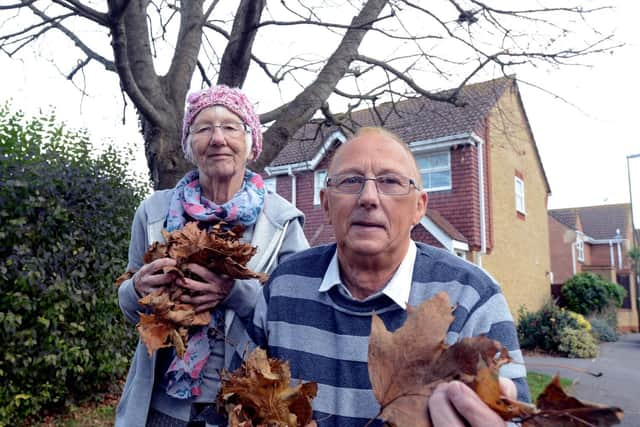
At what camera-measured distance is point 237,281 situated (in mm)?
1884

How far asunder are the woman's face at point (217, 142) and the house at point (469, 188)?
28.5 feet

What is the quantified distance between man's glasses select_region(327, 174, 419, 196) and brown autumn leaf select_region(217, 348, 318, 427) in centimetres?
59

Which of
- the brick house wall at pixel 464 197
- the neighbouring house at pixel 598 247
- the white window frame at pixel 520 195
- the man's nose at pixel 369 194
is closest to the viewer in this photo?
the man's nose at pixel 369 194

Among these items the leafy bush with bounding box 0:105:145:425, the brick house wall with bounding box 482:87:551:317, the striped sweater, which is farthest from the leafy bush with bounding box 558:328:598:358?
the striped sweater

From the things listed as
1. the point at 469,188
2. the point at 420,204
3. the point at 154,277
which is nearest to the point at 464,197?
the point at 469,188

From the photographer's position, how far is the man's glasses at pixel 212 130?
212 cm

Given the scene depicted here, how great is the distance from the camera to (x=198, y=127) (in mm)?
2145

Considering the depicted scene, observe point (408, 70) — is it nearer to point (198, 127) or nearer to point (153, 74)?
point (153, 74)

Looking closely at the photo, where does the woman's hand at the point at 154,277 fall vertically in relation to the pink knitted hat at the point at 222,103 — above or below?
below

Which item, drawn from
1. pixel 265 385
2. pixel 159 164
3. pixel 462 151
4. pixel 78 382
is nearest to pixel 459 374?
pixel 265 385

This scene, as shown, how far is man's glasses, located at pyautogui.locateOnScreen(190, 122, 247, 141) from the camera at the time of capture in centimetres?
212

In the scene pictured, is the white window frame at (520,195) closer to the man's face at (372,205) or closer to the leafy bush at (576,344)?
the leafy bush at (576,344)

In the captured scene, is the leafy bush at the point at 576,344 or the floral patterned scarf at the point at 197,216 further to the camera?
the leafy bush at the point at 576,344

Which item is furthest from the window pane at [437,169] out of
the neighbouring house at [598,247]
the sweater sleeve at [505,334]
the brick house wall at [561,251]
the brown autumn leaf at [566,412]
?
the brick house wall at [561,251]
